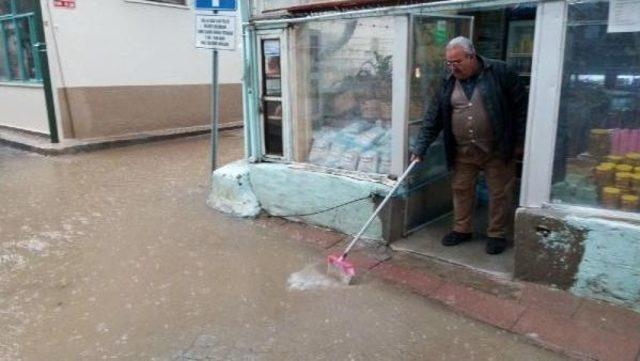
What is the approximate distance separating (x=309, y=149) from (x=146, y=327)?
2338mm

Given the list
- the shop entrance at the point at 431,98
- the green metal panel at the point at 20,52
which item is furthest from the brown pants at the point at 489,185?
the green metal panel at the point at 20,52

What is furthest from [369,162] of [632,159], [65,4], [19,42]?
[19,42]

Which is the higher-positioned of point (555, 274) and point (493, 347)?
point (555, 274)

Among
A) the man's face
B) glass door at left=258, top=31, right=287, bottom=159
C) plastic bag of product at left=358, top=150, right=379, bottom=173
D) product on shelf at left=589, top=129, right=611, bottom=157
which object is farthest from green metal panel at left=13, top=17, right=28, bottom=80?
product on shelf at left=589, top=129, right=611, bottom=157

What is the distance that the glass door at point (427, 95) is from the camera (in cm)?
424

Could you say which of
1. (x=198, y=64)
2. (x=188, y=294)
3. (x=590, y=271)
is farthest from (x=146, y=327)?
(x=198, y=64)

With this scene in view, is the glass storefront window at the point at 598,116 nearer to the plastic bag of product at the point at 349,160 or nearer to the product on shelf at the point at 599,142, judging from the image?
the product on shelf at the point at 599,142

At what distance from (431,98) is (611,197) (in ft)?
5.67

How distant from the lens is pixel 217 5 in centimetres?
530

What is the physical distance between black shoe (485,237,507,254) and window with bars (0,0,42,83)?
8008mm

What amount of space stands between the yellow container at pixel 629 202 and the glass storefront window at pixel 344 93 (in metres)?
1.78

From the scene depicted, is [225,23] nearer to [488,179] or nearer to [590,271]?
[488,179]

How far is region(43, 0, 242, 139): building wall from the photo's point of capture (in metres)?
8.84

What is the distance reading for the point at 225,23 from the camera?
210 inches
